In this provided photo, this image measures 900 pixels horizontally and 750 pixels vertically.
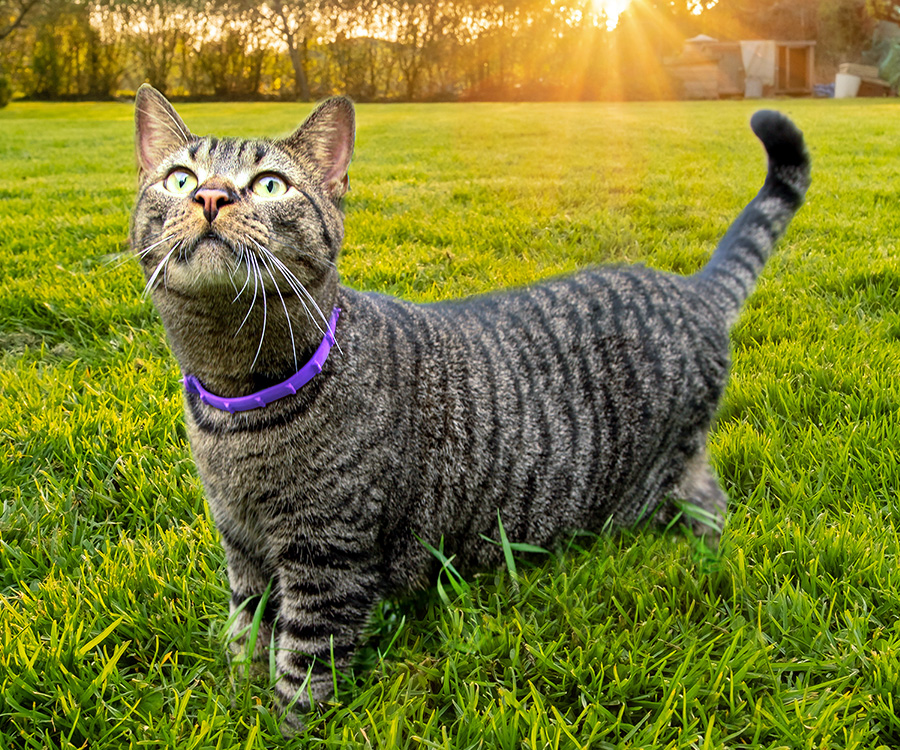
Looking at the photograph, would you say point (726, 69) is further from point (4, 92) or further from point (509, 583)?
point (509, 583)

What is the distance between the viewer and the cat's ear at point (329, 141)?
192 cm

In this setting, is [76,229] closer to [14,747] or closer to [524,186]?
[524,186]

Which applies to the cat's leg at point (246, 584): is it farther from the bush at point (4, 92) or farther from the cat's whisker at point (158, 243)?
the bush at point (4, 92)

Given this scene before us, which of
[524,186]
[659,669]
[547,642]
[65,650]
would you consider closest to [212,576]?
[65,650]

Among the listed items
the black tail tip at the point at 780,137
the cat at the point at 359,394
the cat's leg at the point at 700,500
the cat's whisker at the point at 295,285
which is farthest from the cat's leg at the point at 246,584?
the black tail tip at the point at 780,137

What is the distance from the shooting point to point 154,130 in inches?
75.7

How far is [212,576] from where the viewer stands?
1.96 metres

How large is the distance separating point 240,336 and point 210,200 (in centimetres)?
33

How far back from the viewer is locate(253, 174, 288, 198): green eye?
1725mm

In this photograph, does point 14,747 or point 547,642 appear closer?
point 14,747

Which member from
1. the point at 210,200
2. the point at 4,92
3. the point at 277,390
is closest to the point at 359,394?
the point at 277,390

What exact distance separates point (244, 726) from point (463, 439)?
919 millimetres

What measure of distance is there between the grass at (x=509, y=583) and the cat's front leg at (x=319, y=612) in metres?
0.07

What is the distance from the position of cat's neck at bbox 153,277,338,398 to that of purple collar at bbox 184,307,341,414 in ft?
0.06
